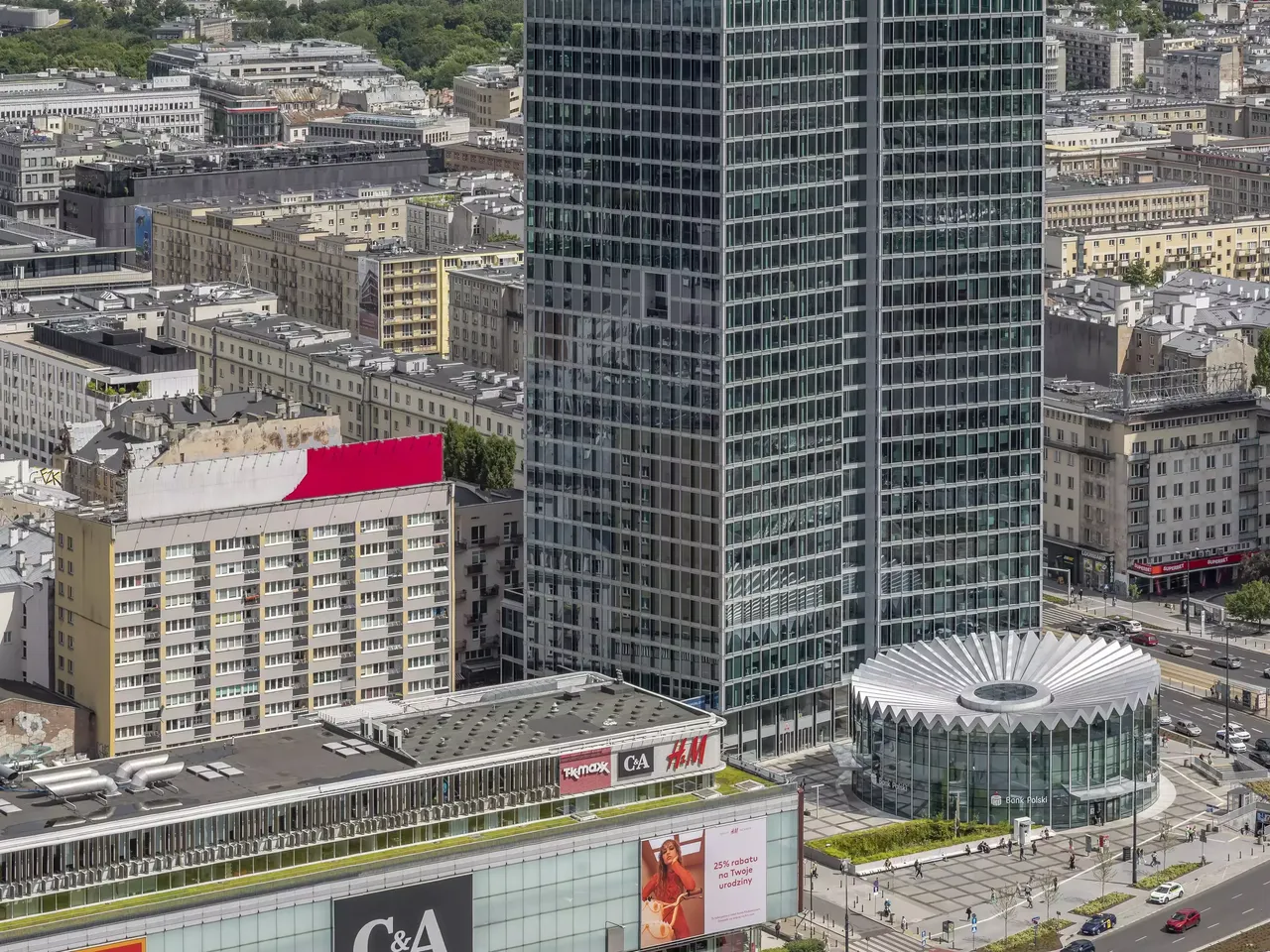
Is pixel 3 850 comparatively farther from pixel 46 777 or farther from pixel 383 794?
pixel 383 794

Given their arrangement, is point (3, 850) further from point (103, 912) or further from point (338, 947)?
point (338, 947)

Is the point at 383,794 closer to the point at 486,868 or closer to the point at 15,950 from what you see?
the point at 486,868

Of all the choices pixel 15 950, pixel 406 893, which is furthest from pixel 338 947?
pixel 15 950

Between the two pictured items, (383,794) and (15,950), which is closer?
(15,950)

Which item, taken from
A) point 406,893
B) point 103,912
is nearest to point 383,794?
point 406,893

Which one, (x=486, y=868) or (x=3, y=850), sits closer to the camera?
(x=3, y=850)

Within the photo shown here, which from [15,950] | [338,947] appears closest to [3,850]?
[15,950]
